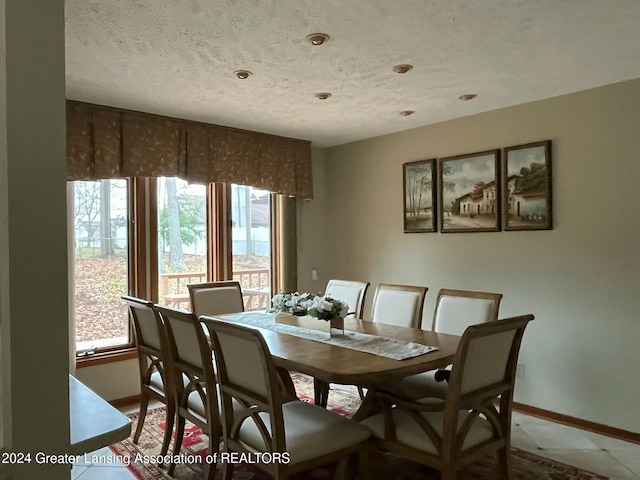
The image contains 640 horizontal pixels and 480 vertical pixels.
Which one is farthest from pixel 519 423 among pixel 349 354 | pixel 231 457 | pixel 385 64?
pixel 385 64

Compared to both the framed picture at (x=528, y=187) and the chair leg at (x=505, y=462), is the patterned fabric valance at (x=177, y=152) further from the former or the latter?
the chair leg at (x=505, y=462)

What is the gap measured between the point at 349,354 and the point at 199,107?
233 centimetres

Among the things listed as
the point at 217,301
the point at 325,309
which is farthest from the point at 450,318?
the point at 217,301

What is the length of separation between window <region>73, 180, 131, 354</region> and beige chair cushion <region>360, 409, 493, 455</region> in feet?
8.33

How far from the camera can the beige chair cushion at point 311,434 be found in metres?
2.04

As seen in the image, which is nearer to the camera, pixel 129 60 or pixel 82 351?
pixel 129 60

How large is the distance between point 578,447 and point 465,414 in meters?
1.39

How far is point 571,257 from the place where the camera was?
11.2 ft

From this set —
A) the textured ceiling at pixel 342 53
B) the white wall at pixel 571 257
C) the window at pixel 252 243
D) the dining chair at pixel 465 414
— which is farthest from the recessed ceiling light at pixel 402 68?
the window at pixel 252 243

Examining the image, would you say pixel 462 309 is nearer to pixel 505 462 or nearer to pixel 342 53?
pixel 505 462

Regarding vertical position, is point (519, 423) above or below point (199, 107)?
below

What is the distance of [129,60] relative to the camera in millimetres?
2680

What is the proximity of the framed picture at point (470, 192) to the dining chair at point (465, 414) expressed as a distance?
1.77m

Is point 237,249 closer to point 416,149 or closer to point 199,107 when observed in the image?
point 199,107
